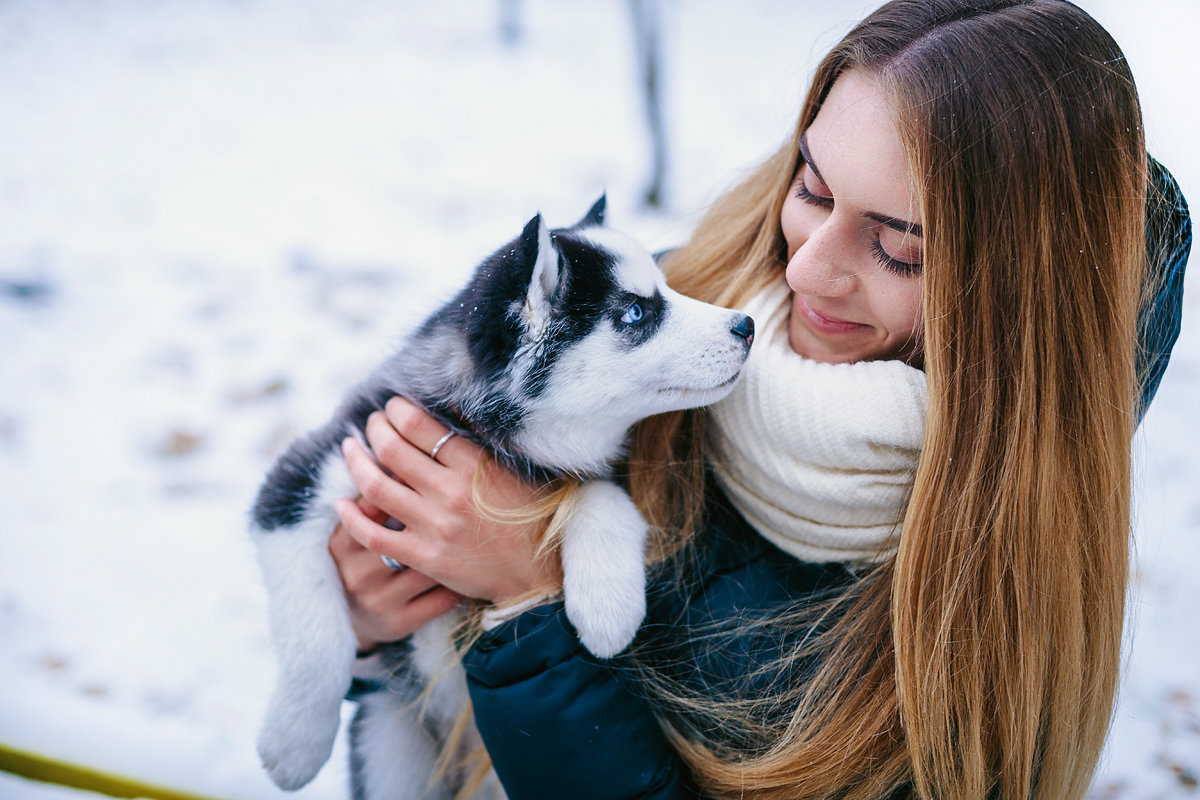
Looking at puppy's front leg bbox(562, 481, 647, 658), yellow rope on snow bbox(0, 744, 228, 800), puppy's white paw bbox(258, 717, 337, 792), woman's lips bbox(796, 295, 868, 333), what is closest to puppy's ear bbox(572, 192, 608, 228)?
woman's lips bbox(796, 295, 868, 333)

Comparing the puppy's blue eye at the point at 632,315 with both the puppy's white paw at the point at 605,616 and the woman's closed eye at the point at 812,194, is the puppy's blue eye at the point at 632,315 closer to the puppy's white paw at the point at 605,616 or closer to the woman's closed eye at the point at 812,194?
the woman's closed eye at the point at 812,194

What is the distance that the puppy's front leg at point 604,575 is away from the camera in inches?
54.6

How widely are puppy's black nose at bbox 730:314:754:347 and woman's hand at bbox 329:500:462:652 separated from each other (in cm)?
82

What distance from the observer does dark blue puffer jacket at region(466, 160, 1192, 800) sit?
1.33 meters

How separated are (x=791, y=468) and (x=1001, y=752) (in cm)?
59

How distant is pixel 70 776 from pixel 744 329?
5.17 ft

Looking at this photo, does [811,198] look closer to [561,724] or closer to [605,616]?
[605,616]

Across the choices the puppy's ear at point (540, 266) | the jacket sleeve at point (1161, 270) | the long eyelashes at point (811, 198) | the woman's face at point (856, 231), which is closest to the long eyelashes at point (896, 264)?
the woman's face at point (856, 231)

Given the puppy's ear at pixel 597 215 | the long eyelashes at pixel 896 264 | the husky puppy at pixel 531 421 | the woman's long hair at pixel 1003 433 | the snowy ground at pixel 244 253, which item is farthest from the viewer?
the snowy ground at pixel 244 253

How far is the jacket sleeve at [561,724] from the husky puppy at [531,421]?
0.22 feet

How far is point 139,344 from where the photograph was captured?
316 centimetres

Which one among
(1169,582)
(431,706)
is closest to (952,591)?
(431,706)

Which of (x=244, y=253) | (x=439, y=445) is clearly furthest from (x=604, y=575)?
(x=244, y=253)

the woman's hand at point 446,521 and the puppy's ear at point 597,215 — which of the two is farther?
the puppy's ear at point 597,215
